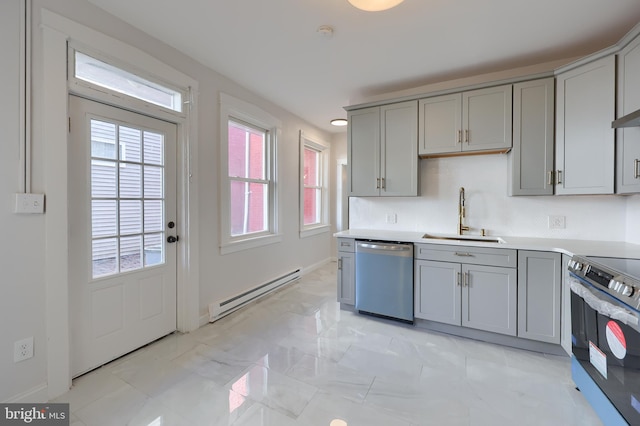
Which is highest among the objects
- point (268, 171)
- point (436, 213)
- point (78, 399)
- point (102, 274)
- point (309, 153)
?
point (309, 153)

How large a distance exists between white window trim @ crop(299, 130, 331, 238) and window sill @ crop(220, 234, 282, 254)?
78cm

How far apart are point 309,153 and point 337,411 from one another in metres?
4.26

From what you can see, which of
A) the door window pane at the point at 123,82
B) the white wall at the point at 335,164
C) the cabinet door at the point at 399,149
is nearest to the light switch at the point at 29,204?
the door window pane at the point at 123,82

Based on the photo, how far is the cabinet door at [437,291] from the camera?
8.61 ft

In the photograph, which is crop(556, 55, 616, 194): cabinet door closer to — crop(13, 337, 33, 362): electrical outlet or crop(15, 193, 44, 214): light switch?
crop(15, 193, 44, 214): light switch

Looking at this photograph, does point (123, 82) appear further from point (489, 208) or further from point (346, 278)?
point (489, 208)

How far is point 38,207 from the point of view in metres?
1.71

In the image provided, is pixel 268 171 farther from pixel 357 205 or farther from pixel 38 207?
pixel 38 207

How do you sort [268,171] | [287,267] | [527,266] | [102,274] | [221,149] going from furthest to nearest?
[287,267] < [268,171] < [221,149] < [527,266] < [102,274]

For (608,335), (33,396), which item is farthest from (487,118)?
(33,396)

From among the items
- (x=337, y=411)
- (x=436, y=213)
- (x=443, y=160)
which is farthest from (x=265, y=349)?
(x=443, y=160)

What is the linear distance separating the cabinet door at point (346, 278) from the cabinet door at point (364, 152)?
78 cm

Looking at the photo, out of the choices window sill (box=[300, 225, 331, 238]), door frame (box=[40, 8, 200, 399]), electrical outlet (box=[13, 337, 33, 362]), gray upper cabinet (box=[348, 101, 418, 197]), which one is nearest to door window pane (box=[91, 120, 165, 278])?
door frame (box=[40, 8, 200, 399])

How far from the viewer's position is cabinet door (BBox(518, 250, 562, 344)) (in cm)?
226
